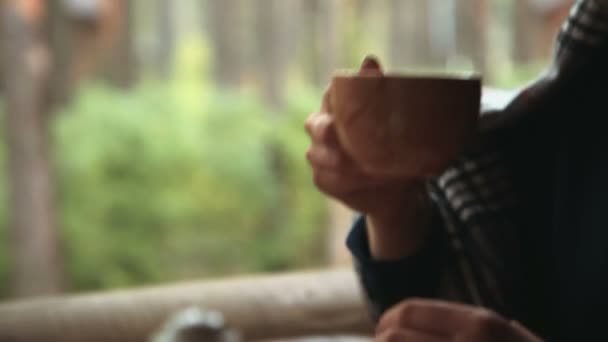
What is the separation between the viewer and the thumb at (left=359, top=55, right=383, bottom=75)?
46 centimetres

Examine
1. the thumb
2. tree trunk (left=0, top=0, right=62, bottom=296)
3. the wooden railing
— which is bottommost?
the wooden railing

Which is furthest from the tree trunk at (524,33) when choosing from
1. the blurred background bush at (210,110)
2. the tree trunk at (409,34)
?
the tree trunk at (409,34)

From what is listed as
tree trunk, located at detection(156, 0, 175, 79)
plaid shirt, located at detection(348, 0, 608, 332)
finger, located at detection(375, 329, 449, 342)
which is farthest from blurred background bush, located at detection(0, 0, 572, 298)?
finger, located at detection(375, 329, 449, 342)

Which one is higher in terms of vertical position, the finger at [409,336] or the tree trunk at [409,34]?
the tree trunk at [409,34]

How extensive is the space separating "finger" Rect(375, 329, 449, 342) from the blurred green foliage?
64.0 inches

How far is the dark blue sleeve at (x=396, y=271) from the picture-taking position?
620 millimetres

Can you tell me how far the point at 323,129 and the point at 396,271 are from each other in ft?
0.53

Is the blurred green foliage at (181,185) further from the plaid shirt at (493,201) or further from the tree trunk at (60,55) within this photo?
the plaid shirt at (493,201)

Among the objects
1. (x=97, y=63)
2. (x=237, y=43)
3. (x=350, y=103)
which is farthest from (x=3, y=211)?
(x=350, y=103)

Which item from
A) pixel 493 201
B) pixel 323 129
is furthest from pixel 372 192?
pixel 493 201

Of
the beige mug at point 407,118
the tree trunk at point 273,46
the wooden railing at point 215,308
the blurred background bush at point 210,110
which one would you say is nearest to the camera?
the beige mug at point 407,118

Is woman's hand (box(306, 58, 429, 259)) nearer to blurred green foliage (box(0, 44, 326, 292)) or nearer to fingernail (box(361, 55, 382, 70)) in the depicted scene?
fingernail (box(361, 55, 382, 70))

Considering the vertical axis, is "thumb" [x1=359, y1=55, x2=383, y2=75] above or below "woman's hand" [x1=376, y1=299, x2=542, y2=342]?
above

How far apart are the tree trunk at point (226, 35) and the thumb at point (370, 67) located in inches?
70.3
